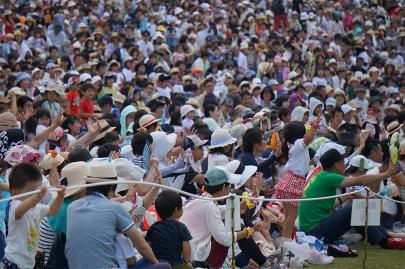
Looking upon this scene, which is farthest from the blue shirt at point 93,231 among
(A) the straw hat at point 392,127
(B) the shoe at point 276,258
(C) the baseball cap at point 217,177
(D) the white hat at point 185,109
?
(A) the straw hat at point 392,127

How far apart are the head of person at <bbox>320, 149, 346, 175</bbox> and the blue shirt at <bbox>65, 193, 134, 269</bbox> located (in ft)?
12.1

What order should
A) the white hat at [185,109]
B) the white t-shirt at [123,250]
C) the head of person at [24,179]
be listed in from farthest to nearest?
the white hat at [185,109] < the white t-shirt at [123,250] < the head of person at [24,179]

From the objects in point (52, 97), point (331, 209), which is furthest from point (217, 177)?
point (52, 97)

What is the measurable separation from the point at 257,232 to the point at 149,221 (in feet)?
4.48

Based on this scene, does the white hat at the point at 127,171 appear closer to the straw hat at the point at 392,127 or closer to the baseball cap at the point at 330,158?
the baseball cap at the point at 330,158

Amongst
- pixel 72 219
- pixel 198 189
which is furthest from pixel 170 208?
pixel 198 189

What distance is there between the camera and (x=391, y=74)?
72.1ft

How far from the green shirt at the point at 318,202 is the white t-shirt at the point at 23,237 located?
404 cm

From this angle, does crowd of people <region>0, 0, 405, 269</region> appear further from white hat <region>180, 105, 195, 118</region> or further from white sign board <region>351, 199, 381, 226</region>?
white sign board <region>351, 199, 381, 226</region>

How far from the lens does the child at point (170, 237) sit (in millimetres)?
7117

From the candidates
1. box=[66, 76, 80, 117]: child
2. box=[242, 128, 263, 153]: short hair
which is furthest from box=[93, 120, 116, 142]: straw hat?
box=[66, 76, 80, 117]: child

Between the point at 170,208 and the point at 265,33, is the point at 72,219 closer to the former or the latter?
the point at 170,208

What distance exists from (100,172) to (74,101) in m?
7.70

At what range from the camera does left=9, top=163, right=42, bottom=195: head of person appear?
6258 millimetres
